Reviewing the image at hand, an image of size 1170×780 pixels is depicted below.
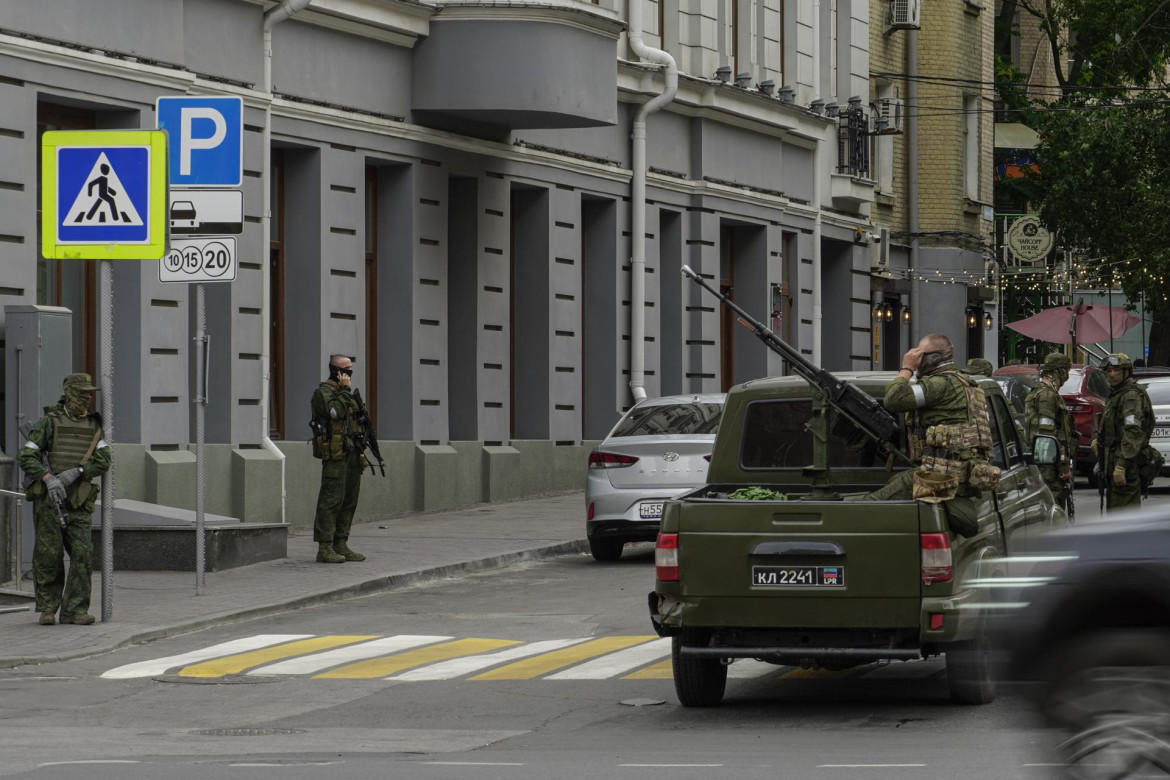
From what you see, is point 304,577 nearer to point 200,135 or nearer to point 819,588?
point 200,135

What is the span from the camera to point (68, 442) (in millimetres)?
14336

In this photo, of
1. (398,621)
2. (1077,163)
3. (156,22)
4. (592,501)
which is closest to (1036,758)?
(398,621)

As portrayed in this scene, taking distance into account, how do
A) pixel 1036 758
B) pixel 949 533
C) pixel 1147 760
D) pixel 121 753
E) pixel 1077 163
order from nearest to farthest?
pixel 1147 760 → pixel 1036 758 → pixel 121 753 → pixel 949 533 → pixel 1077 163

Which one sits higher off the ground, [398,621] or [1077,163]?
[1077,163]

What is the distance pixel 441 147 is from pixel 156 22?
18.8 ft

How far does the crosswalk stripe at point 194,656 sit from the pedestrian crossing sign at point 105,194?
273 centimetres

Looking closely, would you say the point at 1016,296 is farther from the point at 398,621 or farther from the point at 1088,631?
the point at 1088,631

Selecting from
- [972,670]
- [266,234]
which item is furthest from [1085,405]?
[972,670]

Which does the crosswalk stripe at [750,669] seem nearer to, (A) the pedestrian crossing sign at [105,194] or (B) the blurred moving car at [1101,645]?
(B) the blurred moving car at [1101,645]

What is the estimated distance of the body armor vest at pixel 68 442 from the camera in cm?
1431

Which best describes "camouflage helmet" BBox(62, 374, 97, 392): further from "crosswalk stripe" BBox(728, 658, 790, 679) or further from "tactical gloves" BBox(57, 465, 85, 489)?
"crosswalk stripe" BBox(728, 658, 790, 679)

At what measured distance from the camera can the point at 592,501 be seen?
63.0ft

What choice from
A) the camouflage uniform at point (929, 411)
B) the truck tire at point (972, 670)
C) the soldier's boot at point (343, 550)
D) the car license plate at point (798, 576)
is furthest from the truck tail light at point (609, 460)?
the car license plate at point (798, 576)

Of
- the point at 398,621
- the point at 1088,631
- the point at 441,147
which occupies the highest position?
the point at 441,147
